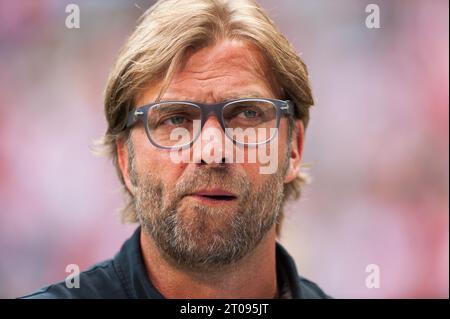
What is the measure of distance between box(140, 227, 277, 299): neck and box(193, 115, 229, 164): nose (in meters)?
0.41

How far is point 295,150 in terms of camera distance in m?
2.93

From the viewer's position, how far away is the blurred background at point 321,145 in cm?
475

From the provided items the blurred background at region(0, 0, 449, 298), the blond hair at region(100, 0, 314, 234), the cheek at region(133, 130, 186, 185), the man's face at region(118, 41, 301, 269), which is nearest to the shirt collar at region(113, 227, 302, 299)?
the man's face at region(118, 41, 301, 269)

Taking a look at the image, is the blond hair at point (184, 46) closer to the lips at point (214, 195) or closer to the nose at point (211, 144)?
the nose at point (211, 144)

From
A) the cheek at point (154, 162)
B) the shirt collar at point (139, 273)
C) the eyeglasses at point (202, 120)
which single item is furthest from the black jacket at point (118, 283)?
the eyeglasses at point (202, 120)

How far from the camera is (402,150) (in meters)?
5.03

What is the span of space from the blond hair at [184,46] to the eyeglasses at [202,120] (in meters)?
0.09

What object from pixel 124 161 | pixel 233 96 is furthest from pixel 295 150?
pixel 124 161

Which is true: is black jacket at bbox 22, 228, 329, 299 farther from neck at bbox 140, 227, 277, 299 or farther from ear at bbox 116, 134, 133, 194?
ear at bbox 116, 134, 133, 194

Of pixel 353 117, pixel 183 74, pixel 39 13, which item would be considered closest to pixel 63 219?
pixel 39 13

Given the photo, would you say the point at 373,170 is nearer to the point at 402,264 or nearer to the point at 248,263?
the point at 402,264

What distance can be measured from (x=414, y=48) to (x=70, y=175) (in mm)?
2536

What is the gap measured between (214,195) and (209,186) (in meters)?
0.04

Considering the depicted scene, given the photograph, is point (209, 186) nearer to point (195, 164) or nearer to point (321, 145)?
point (195, 164)
